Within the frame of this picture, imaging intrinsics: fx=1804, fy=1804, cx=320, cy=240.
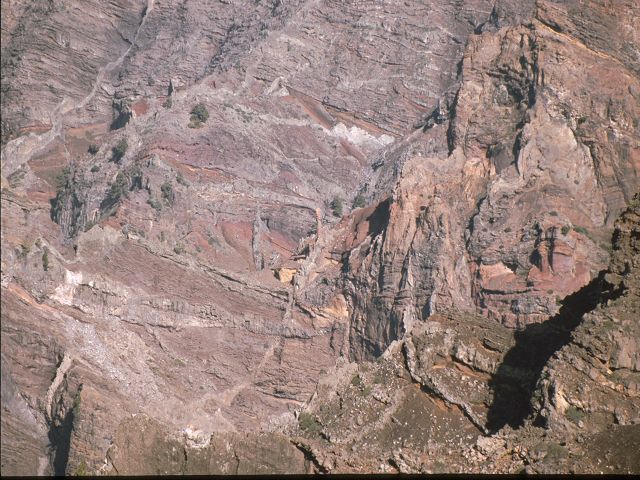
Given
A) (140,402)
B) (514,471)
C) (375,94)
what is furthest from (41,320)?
(514,471)

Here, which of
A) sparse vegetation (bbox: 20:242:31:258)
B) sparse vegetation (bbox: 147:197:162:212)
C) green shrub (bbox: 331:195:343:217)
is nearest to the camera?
sparse vegetation (bbox: 20:242:31:258)

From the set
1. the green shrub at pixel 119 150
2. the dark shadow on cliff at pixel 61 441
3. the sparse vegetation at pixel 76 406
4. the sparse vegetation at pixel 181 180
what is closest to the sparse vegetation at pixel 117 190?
the green shrub at pixel 119 150

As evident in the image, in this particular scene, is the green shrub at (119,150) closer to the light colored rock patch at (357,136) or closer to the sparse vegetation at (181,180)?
the sparse vegetation at (181,180)

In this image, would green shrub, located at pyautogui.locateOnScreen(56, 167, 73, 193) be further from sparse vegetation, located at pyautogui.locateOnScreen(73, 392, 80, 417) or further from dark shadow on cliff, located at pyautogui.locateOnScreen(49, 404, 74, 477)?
sparse vegetation, located at pyautogui.locateOnScreen(73, 392, 80, 417)

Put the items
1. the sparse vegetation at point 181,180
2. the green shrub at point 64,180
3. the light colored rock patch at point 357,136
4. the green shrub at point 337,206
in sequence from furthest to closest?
the light colored rock patch at point 357,136 < the green shrub at point 64,180 < the green shrub at point 337,206 < the sparse vegetation at point 181,180

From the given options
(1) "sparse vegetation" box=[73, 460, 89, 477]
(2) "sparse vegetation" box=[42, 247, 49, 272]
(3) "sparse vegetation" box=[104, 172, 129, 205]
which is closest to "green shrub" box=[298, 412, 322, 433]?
(1) "sparse vegetation" box=[73, 460, 89, 477]

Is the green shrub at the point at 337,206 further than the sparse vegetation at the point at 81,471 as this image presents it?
Yes
